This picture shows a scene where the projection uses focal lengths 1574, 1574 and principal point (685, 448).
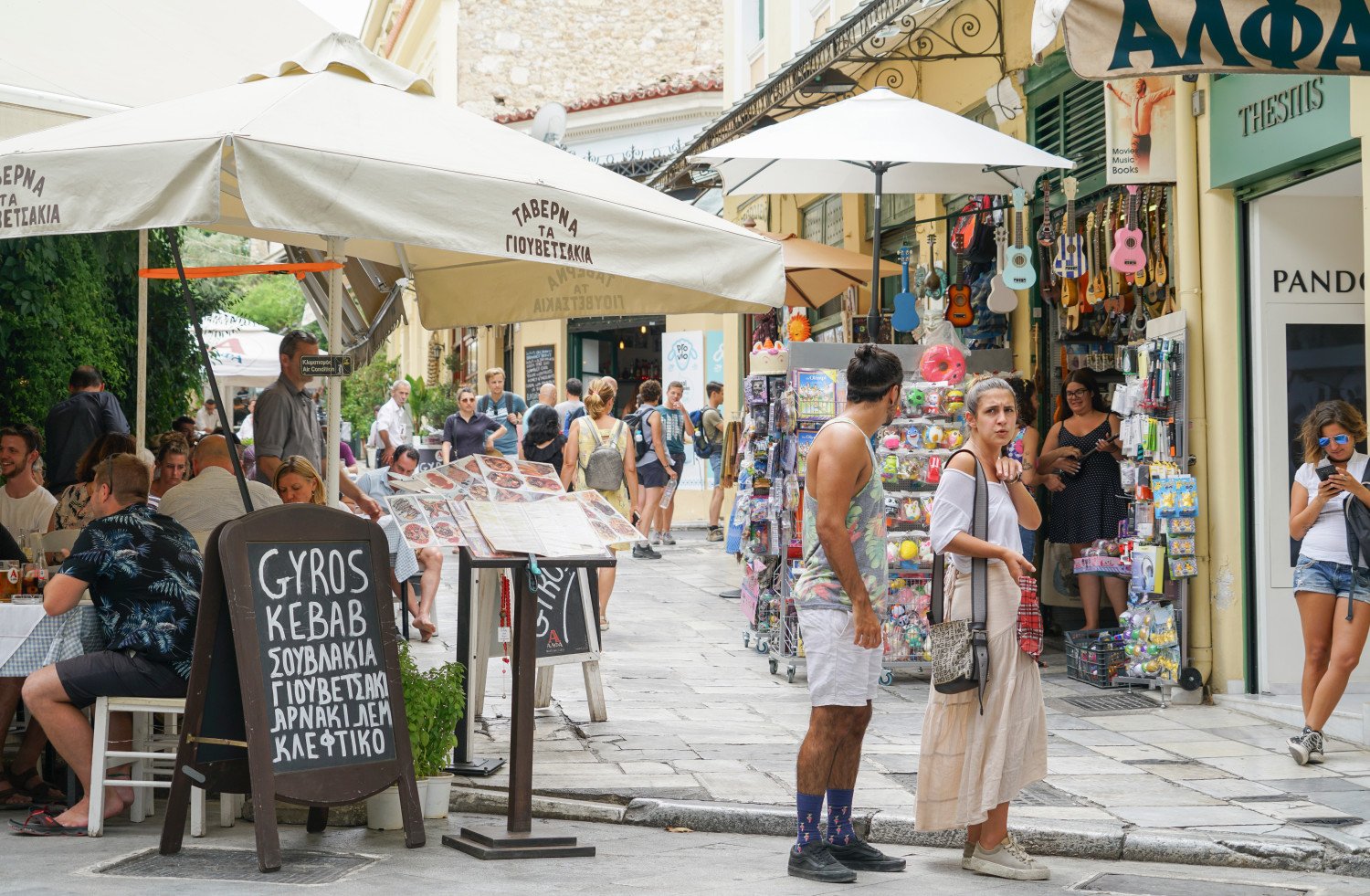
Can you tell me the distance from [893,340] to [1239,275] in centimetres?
530

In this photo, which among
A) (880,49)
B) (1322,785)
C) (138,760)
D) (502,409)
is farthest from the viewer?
(502,409)

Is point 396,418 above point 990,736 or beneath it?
above

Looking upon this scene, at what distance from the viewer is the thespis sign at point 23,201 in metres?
5.64

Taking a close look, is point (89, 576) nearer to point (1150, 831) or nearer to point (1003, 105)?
point (1150, 831)

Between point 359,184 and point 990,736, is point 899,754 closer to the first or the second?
point 990,736

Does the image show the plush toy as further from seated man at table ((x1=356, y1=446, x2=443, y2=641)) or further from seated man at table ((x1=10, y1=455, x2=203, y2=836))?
seated man at table ((x1=10, y1=455, x2=203, y2=836))

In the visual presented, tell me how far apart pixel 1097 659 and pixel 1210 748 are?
72.8 inches

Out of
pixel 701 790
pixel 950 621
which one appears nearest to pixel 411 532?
pixel 701 790

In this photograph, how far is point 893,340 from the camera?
47.3 feet

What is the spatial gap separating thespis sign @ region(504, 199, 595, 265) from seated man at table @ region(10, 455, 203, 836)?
71.9 inches

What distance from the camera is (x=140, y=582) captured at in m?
6.22

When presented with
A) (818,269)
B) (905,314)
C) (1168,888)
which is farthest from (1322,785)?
(818,269)

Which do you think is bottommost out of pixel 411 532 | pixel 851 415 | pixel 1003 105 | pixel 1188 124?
pixel 411 532

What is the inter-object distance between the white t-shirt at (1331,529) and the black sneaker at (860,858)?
3.02 m
